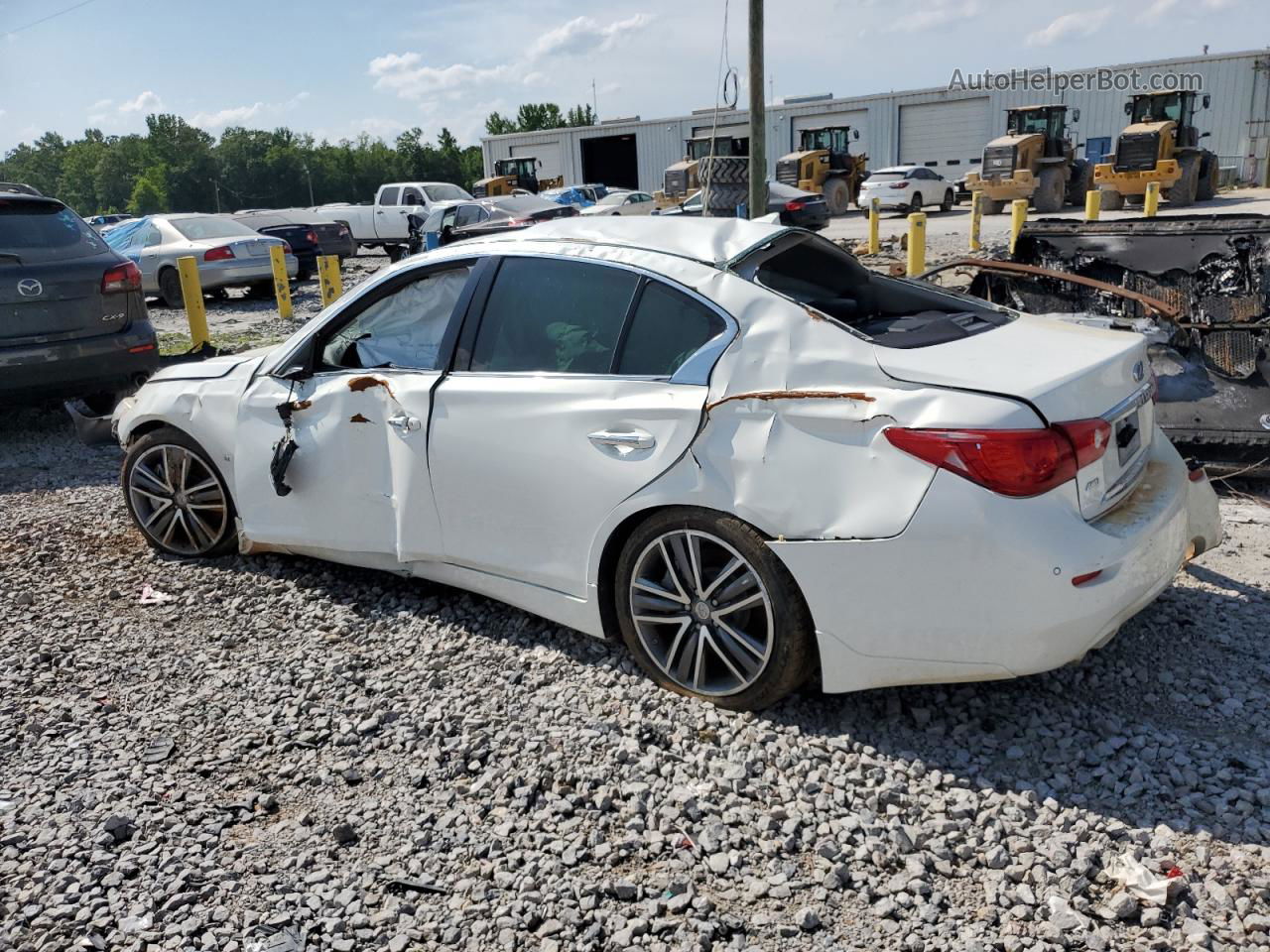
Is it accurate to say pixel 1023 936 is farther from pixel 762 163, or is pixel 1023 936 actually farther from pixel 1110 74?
pixel 1110 74

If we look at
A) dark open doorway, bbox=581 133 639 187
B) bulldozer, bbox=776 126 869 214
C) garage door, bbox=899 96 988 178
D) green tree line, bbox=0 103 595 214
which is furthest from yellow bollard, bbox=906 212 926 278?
green tree line, bbox=0 103 595 214

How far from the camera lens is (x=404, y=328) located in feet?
14.1

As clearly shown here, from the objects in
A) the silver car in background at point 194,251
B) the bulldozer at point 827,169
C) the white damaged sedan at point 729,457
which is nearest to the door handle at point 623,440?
the white damaged sedan at point 729,457

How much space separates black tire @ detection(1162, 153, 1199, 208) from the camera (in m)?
27.9

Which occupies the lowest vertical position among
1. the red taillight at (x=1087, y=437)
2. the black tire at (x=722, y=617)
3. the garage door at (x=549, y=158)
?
the black tire at (x=722, y=617)

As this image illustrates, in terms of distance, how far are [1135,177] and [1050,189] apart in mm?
2737

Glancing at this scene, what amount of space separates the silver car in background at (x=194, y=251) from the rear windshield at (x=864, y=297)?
13.9m

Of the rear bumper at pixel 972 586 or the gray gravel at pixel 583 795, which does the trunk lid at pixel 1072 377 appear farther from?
the gray gravel at pixel 583 795

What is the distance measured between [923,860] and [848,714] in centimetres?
74

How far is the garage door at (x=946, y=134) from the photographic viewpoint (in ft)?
149

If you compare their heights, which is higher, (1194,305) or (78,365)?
(1194,305)

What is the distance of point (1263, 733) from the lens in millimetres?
3246

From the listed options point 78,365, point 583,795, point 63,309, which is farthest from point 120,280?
point 583,795

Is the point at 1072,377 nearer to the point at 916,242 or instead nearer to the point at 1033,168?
the point at 916,242
